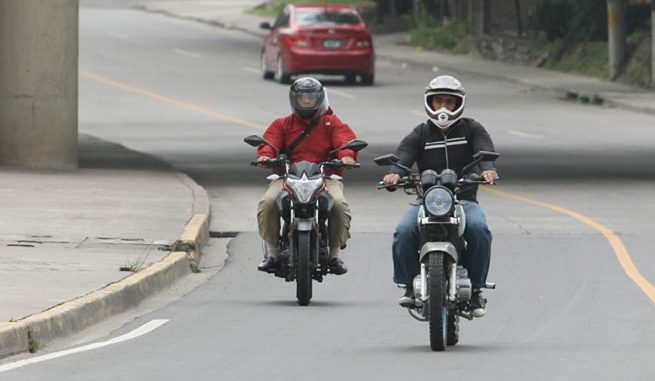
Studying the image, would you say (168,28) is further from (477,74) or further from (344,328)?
(344,328)

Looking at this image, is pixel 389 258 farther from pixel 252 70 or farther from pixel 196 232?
pixel 252 70

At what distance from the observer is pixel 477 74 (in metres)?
48.9

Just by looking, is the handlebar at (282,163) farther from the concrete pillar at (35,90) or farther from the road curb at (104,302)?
the concrete pillar at (35,90)

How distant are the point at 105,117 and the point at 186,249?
2176 centimetres

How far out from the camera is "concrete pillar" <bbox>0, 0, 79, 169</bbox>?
26.0m

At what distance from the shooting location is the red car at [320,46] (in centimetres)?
4522

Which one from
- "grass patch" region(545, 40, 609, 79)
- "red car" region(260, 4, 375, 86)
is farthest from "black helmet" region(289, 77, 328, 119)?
"grass patch" region(545, 40, 609, 79)

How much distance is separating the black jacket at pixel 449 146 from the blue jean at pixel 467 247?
0.93ft

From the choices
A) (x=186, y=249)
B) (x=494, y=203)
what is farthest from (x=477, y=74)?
(x=186, y=249)

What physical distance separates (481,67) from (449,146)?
38052 millimetres

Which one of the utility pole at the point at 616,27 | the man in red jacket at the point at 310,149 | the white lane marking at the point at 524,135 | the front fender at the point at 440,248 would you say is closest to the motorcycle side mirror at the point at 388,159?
the front fender at the point at 440,248

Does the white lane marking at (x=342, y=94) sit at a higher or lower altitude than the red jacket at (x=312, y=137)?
lower

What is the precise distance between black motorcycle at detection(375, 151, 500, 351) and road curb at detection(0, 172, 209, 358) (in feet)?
7.50

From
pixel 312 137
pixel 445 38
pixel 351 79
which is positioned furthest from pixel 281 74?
pixel 312 137
